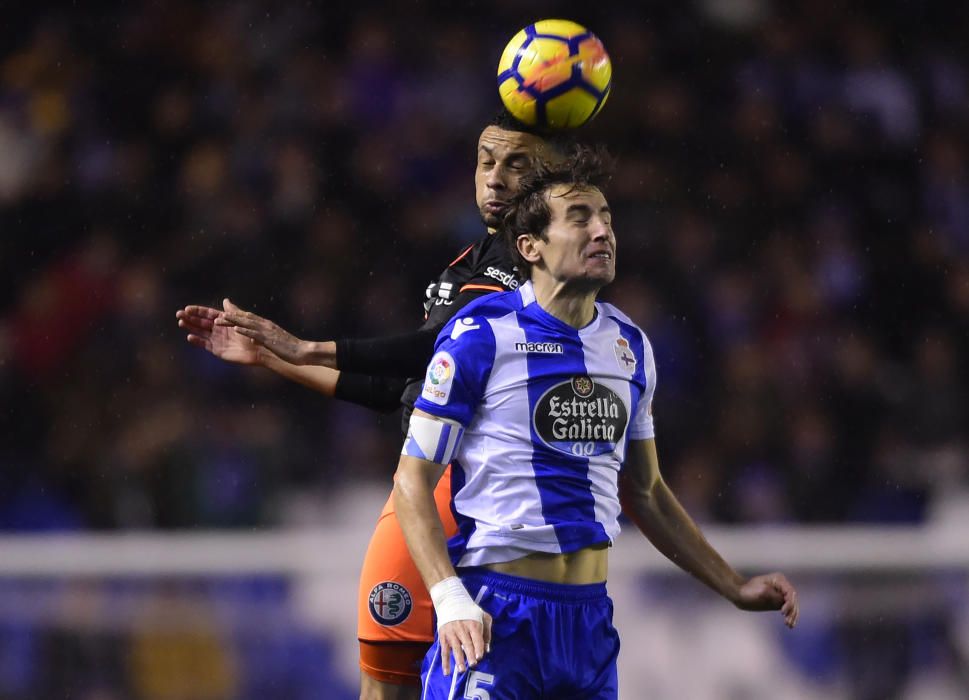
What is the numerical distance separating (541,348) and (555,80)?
3.62 ft

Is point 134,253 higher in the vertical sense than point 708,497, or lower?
higher

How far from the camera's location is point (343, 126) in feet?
34.0

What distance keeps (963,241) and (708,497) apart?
325cm

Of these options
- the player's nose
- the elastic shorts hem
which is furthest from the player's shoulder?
the elastic shorts hem

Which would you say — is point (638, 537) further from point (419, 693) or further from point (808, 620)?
point (419, 693)

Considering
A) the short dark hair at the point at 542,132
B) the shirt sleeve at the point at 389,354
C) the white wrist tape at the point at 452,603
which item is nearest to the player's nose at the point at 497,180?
the short dark hair at the point at 542,132

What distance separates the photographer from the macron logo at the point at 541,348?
3523 mm

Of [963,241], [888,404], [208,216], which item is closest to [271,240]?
[208,216]

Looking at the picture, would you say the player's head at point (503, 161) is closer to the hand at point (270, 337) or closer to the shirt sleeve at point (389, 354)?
the shirt sleeve at point (389, 354)

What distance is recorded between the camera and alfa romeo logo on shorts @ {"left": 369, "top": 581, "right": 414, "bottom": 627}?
4027 millimetres

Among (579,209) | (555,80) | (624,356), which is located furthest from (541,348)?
(555,80)

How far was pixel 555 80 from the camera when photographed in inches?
170

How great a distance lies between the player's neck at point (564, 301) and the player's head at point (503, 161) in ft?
2.04

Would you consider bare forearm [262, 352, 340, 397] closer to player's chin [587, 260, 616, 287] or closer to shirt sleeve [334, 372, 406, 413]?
shirt sleeve [334, 372, 406, 413]
